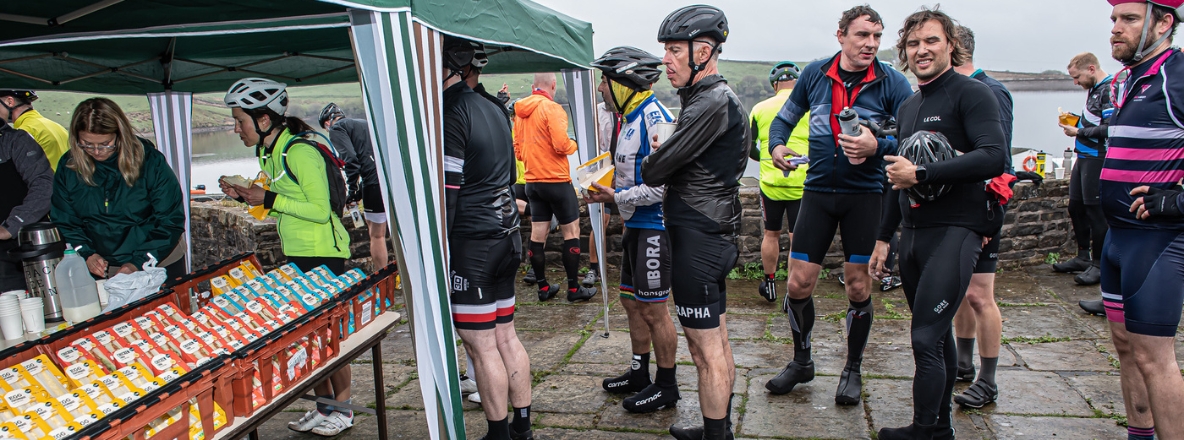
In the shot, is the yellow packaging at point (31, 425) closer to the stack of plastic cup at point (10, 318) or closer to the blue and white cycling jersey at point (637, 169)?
the stack of plastic cup at point (10, 318)

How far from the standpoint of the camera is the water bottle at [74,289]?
115 inches

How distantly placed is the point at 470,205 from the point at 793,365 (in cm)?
217

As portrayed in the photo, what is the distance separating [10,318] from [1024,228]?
7701 mm

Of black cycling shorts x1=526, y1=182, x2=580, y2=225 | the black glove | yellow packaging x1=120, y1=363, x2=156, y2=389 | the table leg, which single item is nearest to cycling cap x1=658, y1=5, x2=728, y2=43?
the black glove

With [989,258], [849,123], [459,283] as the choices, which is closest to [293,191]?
[459,283]

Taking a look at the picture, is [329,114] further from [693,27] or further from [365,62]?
[693,27]

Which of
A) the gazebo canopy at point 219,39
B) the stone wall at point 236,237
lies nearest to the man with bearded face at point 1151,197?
the gazebo canopy at point 219,39

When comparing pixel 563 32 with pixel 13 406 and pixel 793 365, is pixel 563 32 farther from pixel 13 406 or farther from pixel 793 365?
pixel 13 406

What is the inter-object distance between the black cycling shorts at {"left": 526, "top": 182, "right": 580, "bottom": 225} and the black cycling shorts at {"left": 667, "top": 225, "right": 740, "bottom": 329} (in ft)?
→ 10.4

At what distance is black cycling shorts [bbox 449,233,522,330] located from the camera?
315 cm

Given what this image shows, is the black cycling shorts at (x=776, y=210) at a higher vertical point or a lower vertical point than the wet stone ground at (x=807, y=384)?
higher

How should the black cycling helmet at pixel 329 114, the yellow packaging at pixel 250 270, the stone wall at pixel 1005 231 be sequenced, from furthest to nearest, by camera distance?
the black cycling helmet at pixel 329 114, the stone wall at pixel 1005 231, the yellow packaging at pixel 250 270

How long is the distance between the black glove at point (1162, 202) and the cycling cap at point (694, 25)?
5.45ft

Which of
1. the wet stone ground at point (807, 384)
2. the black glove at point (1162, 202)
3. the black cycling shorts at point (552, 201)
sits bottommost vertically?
the wet stone ground at point (807, 384)
